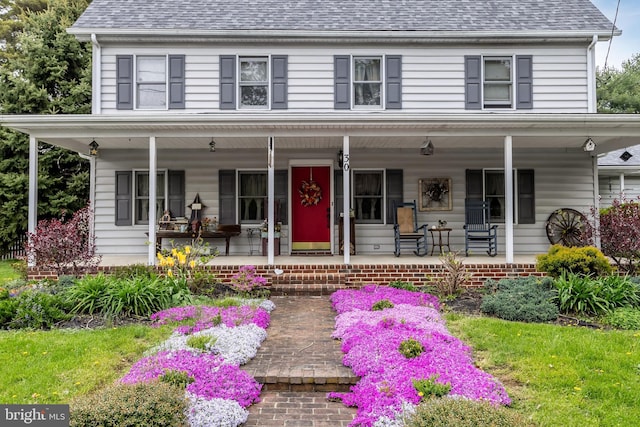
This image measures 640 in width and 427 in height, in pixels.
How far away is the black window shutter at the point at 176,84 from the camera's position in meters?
9.16

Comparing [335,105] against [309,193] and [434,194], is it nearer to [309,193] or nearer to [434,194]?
[309,193]

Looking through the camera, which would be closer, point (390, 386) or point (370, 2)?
point (390, 386)

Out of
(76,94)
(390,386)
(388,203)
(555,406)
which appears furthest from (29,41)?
(555,406)

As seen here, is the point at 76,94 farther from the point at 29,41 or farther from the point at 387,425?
the point at 387,425

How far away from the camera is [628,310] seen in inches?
213

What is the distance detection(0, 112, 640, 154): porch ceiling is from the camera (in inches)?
280

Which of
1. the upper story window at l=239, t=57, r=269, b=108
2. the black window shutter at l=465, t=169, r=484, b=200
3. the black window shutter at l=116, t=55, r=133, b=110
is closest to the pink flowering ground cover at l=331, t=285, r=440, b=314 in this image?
the black window shutter at l=465, t=169, r=484, b=200

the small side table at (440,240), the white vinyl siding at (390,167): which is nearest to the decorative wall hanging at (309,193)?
the white vinyl siding at (390,167)

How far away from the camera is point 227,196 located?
9289mm

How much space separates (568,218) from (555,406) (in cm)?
734

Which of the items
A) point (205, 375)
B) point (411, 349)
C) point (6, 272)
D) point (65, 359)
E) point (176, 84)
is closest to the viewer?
point (205, 375)

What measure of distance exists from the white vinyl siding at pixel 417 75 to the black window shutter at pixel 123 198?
2137 mm

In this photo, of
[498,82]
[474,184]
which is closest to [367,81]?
[498,82]

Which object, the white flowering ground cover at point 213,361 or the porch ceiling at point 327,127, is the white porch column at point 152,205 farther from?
the white flowering ground cover at point 213,361
